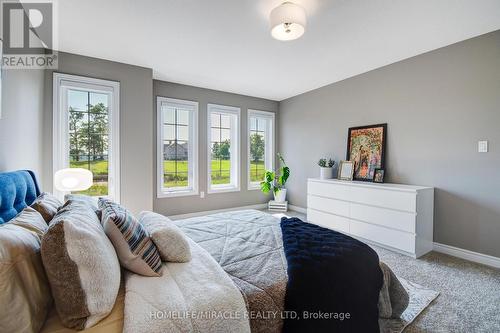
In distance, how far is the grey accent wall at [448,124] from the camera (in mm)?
2594

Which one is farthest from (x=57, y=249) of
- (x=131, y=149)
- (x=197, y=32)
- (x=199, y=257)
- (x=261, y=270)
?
(x=131, y=149)

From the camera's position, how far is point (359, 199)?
10.8 feet

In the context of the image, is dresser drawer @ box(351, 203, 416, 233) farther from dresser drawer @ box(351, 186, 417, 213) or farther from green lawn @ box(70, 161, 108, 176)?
green lawn @ box(70, 161, 108, 176)

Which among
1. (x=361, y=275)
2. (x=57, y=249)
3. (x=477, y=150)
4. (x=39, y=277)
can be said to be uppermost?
(x=477, y=150)

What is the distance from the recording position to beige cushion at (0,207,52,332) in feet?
2.47

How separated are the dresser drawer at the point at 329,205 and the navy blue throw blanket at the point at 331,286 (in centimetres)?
197

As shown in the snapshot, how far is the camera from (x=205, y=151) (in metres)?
4.51

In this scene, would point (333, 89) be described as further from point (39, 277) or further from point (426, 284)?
point (39, 277)

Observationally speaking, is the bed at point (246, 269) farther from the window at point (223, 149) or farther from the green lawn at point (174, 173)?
the window at point (223, 149)

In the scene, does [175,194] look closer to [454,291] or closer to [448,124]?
[454,291]

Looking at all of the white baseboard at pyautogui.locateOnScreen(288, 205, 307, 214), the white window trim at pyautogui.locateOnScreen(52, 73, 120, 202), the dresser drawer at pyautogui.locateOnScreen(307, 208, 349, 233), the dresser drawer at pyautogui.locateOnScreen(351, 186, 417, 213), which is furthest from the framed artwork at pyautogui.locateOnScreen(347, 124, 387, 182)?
the white window trim at pyautogui.locateOnScreen(52, 73, 120, 202)

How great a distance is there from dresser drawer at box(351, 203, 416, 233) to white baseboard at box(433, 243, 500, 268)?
57cm

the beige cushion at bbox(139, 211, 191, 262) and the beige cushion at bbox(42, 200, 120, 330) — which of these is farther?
→ the beige cushion at bbox(139, 211, 191, 262)

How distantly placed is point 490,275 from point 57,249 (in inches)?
137
